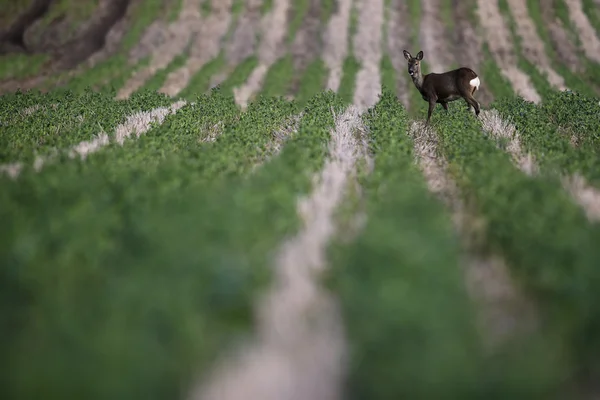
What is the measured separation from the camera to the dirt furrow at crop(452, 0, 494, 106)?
91.8 ft

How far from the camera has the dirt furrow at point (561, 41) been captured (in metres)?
28.1

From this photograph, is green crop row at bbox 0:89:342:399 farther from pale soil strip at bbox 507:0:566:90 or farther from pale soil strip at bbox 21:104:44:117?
pale soil strip at bbox 507:0:566:90

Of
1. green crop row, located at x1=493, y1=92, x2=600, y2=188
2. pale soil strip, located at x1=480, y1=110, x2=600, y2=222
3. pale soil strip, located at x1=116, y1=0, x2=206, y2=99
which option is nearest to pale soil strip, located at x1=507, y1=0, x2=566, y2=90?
green crop row, located at x1=493, y1=92, x2=600, y2=188

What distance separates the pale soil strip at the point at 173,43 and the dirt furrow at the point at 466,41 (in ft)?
39.9

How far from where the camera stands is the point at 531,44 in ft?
96.7

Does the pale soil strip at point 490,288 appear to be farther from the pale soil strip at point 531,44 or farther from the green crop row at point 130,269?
the pale soil strip at point 531,44

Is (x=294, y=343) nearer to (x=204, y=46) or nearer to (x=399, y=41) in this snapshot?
(x=204, y=46)

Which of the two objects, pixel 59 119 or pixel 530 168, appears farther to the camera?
pixel 59 119

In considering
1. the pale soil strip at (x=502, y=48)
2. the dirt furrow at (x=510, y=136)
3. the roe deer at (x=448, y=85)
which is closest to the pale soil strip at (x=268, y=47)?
the roe deer at (x=448, y=85)

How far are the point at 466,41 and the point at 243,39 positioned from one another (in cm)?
1024

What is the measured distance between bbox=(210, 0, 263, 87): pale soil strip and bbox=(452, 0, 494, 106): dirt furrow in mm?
9274

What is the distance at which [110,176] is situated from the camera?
9367 millimetres

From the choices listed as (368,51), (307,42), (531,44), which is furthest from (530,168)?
(531,44)

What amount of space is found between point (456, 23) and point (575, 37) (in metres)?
5.40
